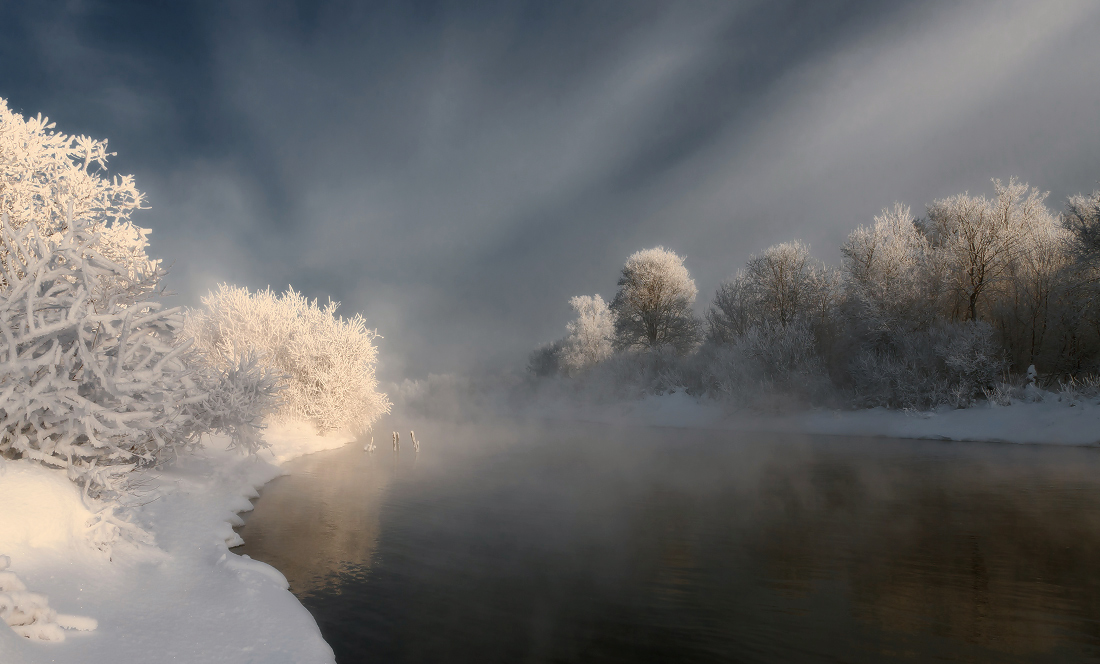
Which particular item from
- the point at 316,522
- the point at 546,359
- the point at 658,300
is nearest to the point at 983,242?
the point at 658,300

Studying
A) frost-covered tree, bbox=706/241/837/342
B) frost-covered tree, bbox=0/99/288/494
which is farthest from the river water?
frost-covered tree, bbox=706/241/837/342

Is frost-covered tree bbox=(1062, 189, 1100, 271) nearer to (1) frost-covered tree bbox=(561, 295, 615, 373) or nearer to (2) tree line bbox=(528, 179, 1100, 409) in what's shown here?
(2) tree line bbox=(528, 179, 1100, 409)

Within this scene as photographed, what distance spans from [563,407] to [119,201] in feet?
145

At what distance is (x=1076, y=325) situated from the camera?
2481 cm

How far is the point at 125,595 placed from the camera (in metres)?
5.95

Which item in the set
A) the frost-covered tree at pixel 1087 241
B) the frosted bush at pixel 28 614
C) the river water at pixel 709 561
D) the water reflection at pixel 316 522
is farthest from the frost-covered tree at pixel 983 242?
the frosted bush at pixel 28 614

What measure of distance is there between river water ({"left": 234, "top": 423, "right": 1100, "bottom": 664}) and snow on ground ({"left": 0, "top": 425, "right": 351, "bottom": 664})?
3.29 feet

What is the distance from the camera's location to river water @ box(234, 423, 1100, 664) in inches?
277

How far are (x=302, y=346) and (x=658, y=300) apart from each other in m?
30.8

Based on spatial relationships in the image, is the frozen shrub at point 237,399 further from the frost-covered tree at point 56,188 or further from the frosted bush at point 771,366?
the frosted bush at point 771,366

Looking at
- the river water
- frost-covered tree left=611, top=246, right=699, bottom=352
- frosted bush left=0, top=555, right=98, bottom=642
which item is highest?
frost-covered tree left=611, top=246, right=699, bottom=352

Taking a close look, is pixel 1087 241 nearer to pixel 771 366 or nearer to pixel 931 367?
pixel 931 367

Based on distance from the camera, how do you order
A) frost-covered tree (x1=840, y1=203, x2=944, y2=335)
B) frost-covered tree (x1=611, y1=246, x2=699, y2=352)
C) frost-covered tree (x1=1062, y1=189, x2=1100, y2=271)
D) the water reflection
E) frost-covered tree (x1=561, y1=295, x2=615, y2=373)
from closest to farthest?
1. the water reflection
2. frost-covered tree (x1=1062, y1=189, x2=1100, y2=271)
3. frost-covered tree (x1=840, y1=203, x2=944, y2=335)
4. frost-covered tree (x1=611, y1=246, x2=699, y2=352)
5. frost-covered tree (x1=561, y1=295, x2=615, y2=373)

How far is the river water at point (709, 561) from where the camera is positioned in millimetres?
7043
